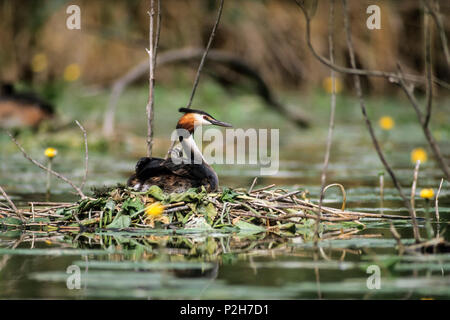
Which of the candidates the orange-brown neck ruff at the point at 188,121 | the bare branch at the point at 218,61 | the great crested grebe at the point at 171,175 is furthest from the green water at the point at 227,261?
the bare branch at the point at 218,61

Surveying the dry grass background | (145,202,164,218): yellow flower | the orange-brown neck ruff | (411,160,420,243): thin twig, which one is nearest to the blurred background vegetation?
the dry grass background

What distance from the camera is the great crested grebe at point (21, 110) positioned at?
13547 mm

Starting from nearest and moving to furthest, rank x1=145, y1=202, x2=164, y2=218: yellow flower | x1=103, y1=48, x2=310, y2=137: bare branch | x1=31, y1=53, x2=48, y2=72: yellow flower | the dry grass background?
x1=145, y1=202, x2=164, y2=218: yellow flower → x1=103, y1=48, x2=310, y2=137: bare branch → x1=31, y1=53, x2=48, y2=72: yellow flower → the dry grass background

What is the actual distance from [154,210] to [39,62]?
12.2 m

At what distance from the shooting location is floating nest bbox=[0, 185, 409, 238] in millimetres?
5855

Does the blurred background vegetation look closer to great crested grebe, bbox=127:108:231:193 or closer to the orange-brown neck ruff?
the orange-brown neck ruff

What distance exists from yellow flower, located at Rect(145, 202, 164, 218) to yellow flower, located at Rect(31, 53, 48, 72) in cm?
1148

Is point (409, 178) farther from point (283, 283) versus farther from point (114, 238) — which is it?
point (283, 283)

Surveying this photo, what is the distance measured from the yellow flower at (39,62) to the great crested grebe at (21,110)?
302 cm

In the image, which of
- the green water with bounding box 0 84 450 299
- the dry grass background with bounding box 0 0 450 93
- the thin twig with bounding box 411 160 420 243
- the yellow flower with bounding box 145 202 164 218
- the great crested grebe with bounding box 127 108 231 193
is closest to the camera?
the green water with bounding box 0 84 450 299

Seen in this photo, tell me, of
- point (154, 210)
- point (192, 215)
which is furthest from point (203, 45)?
point (154, 210)

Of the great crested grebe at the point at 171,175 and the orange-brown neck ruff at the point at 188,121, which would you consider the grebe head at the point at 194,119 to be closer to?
the orange-brown neck ruff at the point at 188,121
